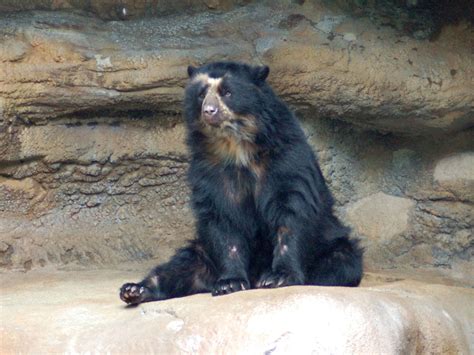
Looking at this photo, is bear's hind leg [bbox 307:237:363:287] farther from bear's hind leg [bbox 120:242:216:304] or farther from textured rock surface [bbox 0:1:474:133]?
textured rock surface [bbox 0:1:474:133]

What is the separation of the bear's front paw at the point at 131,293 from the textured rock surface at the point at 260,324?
0.07 metres

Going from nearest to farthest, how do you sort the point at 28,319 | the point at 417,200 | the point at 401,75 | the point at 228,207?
the point at 28,319, the point at 228,207, the point at 401,75, the point at 417,200

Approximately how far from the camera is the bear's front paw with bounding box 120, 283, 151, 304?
24.2 feet

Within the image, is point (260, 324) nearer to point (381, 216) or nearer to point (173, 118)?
point (173, 118)

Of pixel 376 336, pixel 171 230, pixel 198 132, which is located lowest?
pixel 171 230

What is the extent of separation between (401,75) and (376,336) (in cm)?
364

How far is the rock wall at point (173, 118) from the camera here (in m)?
9.29

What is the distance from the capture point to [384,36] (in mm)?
9570

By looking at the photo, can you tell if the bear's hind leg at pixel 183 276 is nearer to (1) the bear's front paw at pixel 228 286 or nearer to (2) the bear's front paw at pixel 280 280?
(1) the bear's front paw at pixel 228 286

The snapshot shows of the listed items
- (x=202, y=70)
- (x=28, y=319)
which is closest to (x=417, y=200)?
(x=202, y=70)

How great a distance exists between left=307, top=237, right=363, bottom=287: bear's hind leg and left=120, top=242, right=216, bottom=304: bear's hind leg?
79 centimetres

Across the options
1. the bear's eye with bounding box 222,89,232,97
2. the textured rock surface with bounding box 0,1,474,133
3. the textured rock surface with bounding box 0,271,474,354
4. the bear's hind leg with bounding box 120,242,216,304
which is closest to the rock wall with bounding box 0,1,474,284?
the textured rock surface with bounding box 0,1,474,133

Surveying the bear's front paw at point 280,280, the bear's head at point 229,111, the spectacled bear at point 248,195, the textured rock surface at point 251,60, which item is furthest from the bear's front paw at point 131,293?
the textured rock surface at point 251,60

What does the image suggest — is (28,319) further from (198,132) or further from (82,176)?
(82,176)
